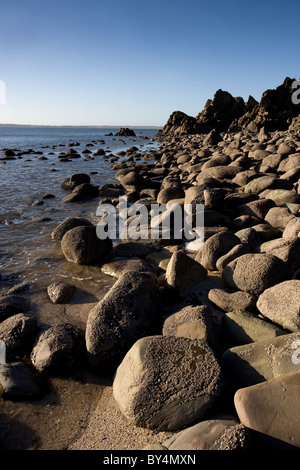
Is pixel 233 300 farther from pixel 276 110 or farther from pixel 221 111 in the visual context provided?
pixel 221 111

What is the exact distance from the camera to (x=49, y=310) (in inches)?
157

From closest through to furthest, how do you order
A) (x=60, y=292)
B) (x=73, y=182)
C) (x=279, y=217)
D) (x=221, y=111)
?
(x=60, y=292) < (x=279, y=217) < (x=73, y=182) < (x=221, y=111)

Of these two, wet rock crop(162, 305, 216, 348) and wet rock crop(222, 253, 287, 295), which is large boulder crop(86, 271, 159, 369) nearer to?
wet rock crop(162, 305, 216, 348)

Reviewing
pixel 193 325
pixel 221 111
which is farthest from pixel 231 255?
pixel 221 111

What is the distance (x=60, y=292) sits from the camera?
13.7 feet

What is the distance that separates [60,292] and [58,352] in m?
1.36

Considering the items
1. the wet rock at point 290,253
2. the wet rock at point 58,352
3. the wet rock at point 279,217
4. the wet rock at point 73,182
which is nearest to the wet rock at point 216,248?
the wet rock at point 290,253

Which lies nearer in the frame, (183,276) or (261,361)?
(261,361)

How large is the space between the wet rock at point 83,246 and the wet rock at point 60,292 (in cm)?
96

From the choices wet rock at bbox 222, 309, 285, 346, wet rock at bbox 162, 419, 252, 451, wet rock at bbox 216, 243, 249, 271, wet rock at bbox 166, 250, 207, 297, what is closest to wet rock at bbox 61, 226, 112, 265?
wet rock at bbox 166, 250, 207, 297

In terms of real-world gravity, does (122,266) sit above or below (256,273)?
below

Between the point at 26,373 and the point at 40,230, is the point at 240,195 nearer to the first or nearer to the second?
the point at 40,230

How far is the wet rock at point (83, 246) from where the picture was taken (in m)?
5.26

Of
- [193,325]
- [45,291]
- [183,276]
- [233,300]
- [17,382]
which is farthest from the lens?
[45,291]
